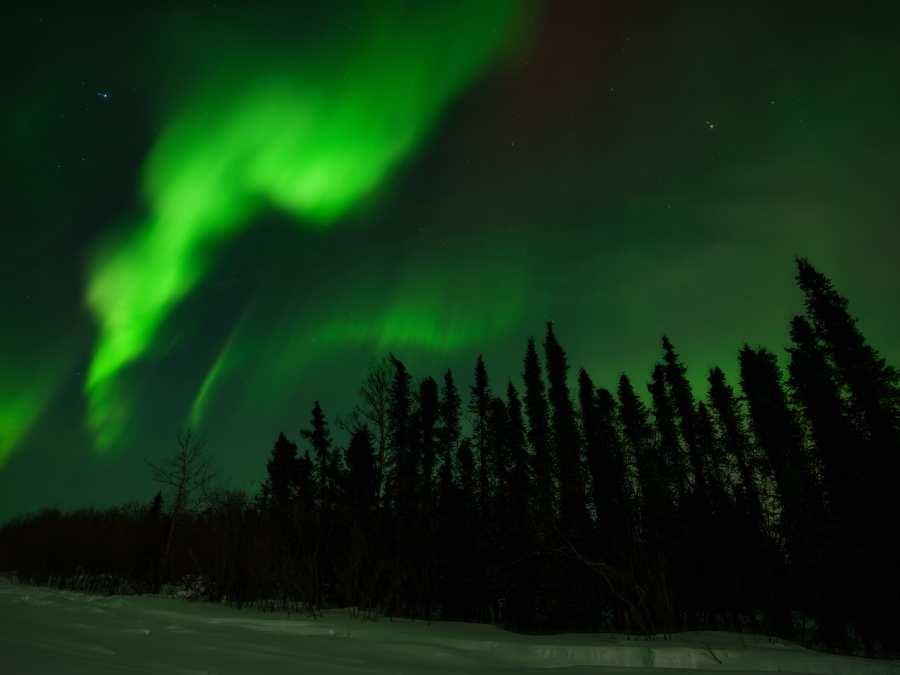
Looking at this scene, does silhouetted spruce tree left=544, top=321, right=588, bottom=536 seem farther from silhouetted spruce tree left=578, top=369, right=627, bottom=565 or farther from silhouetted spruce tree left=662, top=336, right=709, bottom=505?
silhouetted spruce tree left=662, top=336, right=709, bottom=505

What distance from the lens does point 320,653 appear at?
904 centimetres

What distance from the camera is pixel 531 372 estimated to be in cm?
4325

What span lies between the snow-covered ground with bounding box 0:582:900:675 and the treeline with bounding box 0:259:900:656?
3974 millimetres

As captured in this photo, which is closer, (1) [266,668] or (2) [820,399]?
(1) [266,668]

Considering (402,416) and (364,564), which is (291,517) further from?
(402,416)

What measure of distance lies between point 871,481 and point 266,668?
88.2ft

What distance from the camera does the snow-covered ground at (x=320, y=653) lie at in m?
6.56

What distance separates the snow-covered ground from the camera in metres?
6.56

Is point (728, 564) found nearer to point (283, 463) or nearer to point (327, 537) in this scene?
point (327, 537)

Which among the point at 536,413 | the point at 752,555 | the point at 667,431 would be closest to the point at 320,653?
the point at 752,555

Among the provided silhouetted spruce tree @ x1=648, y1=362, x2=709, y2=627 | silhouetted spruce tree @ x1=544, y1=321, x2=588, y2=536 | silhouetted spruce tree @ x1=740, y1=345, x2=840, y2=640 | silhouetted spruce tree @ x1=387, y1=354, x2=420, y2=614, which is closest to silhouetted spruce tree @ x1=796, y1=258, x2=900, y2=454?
silhouetted spruce tree @ x1=740, y1=345, x2=840, y2=640

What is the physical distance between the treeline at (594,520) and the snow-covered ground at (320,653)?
3.97 meters

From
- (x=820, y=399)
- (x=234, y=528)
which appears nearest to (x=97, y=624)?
(x=234, y=528)

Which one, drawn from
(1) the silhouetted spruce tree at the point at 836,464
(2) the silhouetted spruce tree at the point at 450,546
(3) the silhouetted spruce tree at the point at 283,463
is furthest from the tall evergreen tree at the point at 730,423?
(3) the silhouetted spruce tree at the point at 283,463
